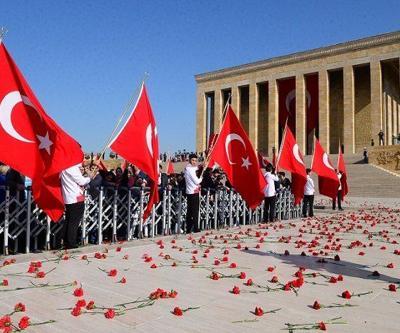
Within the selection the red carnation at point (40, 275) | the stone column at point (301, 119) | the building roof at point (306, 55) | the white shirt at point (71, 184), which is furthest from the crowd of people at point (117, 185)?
the building roof at point (306, 55)

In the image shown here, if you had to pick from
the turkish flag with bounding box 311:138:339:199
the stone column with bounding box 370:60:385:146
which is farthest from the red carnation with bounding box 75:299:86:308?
the stone column with bounding box 370:60:385:146

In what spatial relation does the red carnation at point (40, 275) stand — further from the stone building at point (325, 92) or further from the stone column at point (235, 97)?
the stone column at point (235, 97)

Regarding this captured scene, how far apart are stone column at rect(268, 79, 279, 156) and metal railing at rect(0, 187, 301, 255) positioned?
3570 cm

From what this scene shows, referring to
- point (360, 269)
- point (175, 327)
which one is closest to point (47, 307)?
point (175, 327)

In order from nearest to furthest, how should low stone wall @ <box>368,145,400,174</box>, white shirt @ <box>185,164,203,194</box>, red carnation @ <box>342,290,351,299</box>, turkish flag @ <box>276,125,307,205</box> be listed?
red carnation @ <box>342,290,351,299</box> < white shirt @ <box>185,164,203,194</box> < turkish flag @ <box>276,125,307,205</box> < low stone wall @ <box>368,145,400,174</box>

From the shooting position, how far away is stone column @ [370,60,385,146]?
40.0m

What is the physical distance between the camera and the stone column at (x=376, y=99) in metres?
40.0

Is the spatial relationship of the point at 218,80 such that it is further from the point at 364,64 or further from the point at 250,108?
the point at 364,64

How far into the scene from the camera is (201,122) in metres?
52.6

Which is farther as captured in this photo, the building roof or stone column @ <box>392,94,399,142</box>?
stone column @ <box>392,94,399,142</box>

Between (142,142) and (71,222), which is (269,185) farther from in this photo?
(71,222)

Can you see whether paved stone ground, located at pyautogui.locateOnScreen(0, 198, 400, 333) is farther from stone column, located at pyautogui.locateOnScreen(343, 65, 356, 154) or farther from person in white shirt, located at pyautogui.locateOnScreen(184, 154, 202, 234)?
stone column, located at pyautogui.locateOnScreen(343, 65, 356, 154)

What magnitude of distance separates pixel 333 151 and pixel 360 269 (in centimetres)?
4143

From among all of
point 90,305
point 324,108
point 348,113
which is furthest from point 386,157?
point 90,305
